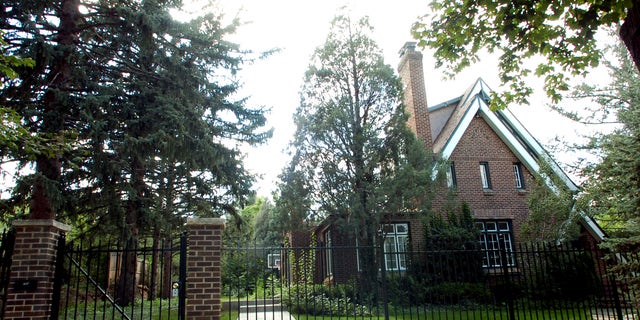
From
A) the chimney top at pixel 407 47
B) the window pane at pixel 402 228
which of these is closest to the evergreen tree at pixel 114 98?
the window pane at pixel 402 228

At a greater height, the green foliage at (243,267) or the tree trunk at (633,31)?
the tree trunk at (633,31)

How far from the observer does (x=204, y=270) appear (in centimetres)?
636

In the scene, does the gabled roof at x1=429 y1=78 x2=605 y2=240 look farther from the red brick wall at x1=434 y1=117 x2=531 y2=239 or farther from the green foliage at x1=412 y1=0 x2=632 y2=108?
the green foliage at x1=412 y1=0 x2=632 y2=108

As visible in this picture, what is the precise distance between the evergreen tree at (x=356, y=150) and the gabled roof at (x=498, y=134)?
3272 millimetres

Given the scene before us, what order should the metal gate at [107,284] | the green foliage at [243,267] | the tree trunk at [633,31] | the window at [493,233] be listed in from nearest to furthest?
the tree trunk at [633,31] → the metal gate at [107,284] → the green foliage at [243,267] → the window at [493,233]

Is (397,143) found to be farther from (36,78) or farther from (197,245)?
(36,78)

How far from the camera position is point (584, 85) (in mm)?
11336

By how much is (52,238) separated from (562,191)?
1505cm

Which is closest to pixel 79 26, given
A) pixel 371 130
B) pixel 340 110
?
pixel 340 110

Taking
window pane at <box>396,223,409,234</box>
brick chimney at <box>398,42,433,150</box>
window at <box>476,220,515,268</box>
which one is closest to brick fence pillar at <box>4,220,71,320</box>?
window pane at <box>396,223,409,234</box>

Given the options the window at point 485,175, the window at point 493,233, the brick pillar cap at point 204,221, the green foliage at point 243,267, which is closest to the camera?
the brick pillar cap at point 204,221

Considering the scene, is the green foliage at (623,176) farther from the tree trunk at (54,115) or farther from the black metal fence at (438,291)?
the tree trunk at (54,115)

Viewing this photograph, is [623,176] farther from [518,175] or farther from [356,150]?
[518,175]

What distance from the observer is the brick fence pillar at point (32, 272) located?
19.6ft
